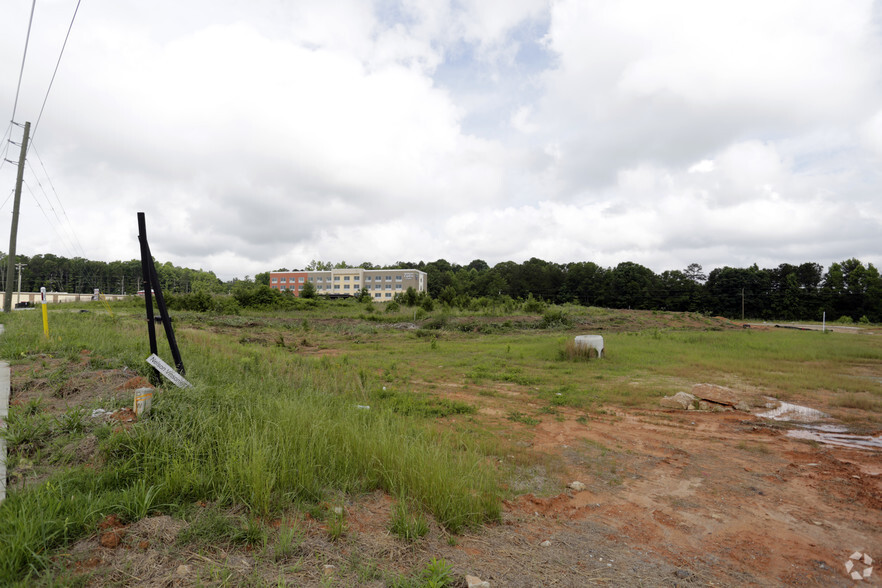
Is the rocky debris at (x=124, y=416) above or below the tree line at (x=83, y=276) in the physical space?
below

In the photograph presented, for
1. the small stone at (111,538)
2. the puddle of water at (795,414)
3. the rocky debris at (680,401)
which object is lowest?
the puddle of water at (795,414)

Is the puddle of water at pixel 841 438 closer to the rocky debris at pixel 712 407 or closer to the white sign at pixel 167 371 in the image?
the rocky debris at pixel 712 407

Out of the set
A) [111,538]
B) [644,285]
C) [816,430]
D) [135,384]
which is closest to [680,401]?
[816,430]

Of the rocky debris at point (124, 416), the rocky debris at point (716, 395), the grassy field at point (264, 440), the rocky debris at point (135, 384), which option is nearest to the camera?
the grassy field at point (264, 440)

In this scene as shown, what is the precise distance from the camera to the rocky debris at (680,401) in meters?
9.70

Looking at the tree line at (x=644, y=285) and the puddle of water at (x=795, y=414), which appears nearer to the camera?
the puddle of water at (x=795, y=414)

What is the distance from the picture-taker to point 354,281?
105m

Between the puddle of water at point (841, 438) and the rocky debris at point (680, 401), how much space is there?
194 centimetres

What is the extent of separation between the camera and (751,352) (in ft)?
61.0

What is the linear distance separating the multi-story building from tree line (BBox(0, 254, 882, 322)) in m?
10.6

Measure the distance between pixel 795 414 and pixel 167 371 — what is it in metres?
12.5

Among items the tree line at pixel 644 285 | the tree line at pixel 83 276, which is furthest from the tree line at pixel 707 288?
the tree line at pixel 83 276

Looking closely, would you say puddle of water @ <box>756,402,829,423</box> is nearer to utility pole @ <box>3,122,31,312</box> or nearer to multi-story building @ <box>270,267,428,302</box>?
utility pole @ <box>3,122,31,312</box>

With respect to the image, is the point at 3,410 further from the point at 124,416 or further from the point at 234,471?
the point at 234,471
